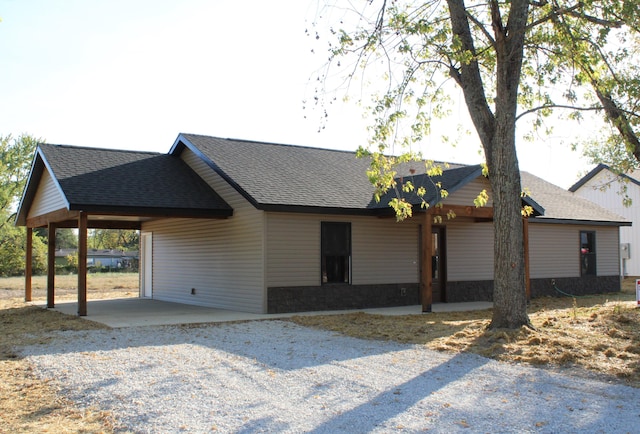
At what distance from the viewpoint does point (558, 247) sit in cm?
1956

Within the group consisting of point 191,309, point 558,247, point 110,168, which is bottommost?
point 191,309

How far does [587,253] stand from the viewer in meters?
20.5

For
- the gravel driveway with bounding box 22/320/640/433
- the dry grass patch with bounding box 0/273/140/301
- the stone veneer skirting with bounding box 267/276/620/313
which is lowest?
the dry grass patch with bounding box 0/273/140/301

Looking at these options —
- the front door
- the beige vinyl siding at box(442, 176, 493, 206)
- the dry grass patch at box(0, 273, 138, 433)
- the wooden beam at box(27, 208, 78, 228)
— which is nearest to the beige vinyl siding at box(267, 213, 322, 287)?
the beige vinyl siding at box(442, 176, 493, 206)

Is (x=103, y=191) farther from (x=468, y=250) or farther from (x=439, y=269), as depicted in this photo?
(x=468, y=250)

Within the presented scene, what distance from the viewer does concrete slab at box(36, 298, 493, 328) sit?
12.8 meters

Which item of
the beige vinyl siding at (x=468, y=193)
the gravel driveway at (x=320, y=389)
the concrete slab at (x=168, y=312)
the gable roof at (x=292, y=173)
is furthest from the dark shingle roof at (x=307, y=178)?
the gravel driveway at (x=320, y=389)

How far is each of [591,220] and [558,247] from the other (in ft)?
5.15

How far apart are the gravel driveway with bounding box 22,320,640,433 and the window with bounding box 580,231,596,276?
13.3 metres

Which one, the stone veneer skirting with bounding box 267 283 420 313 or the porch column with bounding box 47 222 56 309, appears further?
the porch column with bounding box 47 222 56 309

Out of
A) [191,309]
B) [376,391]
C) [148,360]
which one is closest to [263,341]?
[148,360]

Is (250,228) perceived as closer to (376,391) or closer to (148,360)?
(148,360)

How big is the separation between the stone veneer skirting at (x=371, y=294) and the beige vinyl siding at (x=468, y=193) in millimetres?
2810

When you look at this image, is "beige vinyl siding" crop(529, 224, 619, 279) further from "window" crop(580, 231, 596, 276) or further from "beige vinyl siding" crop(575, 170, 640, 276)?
"beige vinyl siding" crop(575, 170, 640, 276)
